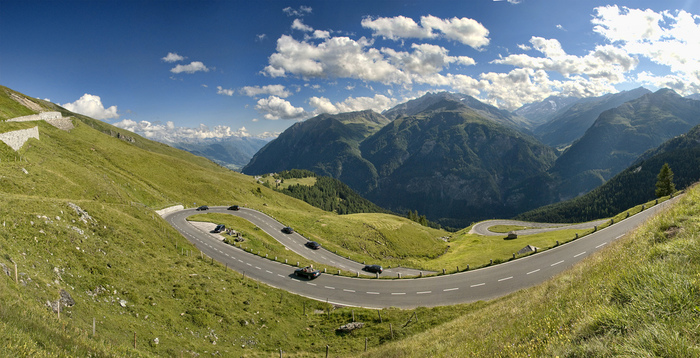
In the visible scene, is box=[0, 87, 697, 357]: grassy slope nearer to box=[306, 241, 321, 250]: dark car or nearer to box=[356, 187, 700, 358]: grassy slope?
box=[356, 187, 700, 358]: grassy slope

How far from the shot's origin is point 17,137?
4975 centimetres

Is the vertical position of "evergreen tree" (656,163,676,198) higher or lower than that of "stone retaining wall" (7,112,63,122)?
lower

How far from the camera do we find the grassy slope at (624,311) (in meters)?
5.72

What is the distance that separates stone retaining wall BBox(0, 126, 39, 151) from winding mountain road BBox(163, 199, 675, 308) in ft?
121

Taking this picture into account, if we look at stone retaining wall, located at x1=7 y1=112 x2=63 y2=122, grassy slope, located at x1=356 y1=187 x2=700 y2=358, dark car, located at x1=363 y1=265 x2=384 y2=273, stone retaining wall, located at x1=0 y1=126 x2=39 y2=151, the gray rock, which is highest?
stone retaining wall, located at x1=7 y1=112 x2=63 y2=122

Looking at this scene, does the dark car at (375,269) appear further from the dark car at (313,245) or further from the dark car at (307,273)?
the dark car at (313,245)

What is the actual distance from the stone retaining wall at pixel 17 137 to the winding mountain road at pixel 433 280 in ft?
121

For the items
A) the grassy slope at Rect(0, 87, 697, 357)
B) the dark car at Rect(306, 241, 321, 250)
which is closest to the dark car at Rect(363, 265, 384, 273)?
the dark car at Rect(306, 241, 321, 250)

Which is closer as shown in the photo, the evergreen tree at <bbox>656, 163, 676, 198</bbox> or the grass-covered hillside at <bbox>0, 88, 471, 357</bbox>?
the grass-covered hillside at <bbox>0, 88, 471, 357</bbox>

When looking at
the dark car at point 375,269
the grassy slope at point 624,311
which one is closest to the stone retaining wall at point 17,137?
the dark car at point 375,269

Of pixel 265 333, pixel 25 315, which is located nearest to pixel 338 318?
pixel 265 333

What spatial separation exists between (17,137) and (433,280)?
76208 millimetres

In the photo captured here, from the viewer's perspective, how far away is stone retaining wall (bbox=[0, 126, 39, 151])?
45519mm

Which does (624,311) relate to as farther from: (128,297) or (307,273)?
(307,273)
